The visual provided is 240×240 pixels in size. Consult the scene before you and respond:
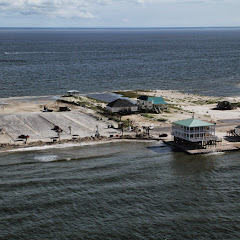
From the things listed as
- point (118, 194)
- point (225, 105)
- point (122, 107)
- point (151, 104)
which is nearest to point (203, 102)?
point (225, 105)

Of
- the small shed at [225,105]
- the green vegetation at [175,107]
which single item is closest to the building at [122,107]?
the green vegetation at [175,107]

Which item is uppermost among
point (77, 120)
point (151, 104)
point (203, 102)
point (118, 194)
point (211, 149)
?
point (151, 104)

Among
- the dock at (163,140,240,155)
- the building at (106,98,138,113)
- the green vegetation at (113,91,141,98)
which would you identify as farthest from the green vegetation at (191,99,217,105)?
the dock at (163,140,240,155)

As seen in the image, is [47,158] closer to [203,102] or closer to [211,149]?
[211,149]

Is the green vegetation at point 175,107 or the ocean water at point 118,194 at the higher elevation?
the green vegetation at point 175,107

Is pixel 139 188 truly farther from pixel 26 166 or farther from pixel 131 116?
pixel 131 116

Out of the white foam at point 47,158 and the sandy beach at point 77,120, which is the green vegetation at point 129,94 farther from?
the white foam at point 47,158
